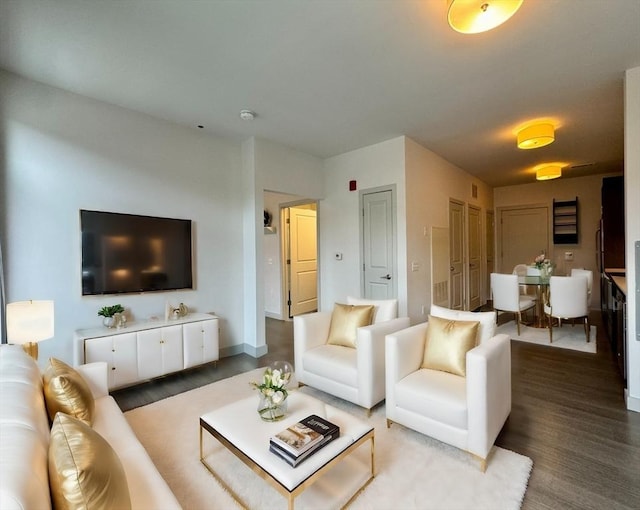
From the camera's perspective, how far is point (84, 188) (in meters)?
3.10

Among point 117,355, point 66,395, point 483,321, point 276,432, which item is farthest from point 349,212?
point 66,395

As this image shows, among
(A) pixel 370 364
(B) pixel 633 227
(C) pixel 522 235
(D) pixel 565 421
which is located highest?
(C) pixel 522 235

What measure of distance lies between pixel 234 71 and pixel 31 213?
2171 millimetres

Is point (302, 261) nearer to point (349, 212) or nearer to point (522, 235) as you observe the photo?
point (349, 212)

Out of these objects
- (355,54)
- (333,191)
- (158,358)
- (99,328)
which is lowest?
(158,358)

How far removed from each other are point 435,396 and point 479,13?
2288mm

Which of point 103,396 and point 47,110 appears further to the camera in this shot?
point 47,110

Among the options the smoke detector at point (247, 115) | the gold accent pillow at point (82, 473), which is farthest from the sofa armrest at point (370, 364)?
the smoke detector at point (247, 115)

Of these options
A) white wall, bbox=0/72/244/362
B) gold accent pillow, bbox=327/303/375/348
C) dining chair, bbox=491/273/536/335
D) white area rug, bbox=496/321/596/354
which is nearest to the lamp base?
white wall, bbox=0/72/244/362

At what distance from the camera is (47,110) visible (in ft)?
9.46

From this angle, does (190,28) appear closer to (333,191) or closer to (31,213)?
(31,213)

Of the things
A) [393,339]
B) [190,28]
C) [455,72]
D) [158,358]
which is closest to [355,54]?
[455,72]

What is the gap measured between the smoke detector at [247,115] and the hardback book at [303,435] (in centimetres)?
300

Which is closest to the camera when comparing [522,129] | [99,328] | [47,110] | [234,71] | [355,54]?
[355,54]
